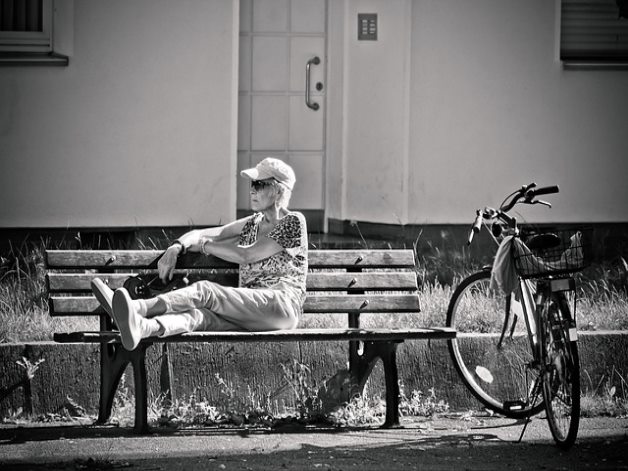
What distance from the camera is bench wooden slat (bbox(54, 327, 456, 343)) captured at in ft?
19.0

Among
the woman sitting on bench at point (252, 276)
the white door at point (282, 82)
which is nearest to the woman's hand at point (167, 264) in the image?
the woman sitting on bench at point (252, 276)

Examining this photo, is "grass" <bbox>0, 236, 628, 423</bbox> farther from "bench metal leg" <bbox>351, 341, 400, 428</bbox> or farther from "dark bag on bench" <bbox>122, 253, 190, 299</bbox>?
"dark bag on bench" <bbox>122, 253, 190, 299</bbox>

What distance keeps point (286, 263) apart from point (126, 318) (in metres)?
1.20

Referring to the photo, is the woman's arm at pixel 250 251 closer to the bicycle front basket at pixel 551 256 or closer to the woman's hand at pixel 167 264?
the woman's hand at pixel 167 264

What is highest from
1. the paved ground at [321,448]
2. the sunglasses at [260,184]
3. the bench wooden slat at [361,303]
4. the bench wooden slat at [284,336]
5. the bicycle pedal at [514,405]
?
the sunglasses at [260,184]

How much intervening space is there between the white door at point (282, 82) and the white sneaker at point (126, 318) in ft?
16.9

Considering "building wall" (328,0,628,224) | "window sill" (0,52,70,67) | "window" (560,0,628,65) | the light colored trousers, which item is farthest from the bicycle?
"window sill" (0,52,70,67)

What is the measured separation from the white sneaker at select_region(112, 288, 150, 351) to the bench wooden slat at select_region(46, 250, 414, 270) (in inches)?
40.8

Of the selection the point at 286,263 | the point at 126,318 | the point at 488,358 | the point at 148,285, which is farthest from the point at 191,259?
the point at 488,358

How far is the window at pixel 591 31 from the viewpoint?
10.4 m

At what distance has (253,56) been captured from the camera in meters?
10.6

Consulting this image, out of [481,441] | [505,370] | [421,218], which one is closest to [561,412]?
[481,441]

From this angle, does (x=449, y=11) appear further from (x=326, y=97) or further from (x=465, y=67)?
(x=326, y=97)

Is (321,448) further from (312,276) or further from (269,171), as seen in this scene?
(269,171)
